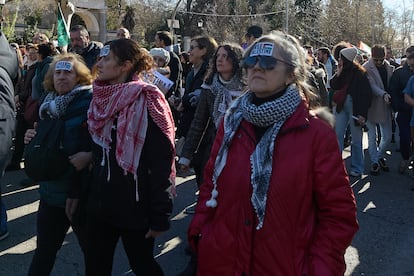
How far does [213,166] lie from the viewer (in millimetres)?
2365

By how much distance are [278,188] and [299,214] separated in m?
0.15

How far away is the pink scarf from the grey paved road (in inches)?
65.9

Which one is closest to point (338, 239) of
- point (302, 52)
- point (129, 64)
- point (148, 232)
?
point (302, 52)

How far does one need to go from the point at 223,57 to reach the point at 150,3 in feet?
144

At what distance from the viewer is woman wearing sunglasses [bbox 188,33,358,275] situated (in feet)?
6.68

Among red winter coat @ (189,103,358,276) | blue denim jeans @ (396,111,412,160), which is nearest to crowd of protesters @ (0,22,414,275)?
red winter coat @ (189,103,358,276)

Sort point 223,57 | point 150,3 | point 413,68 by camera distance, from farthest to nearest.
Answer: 1. point 150,3
2. point 413,68
3. point 223,57

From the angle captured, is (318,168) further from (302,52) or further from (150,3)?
(150,3)

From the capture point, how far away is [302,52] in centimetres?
232

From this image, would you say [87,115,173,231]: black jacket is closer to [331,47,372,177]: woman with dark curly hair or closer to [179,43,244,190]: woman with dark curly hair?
[179,43,244,190]: woman with dark curly hair

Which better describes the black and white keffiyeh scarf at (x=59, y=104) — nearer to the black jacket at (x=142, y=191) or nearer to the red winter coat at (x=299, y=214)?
the black jacket at (x=142, y=191)

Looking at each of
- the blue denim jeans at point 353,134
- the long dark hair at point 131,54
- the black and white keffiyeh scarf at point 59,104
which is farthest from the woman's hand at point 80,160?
the blue denim jeans at point 353,134

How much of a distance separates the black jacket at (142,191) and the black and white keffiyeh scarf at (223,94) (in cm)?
131

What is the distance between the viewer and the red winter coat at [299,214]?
203 cm
